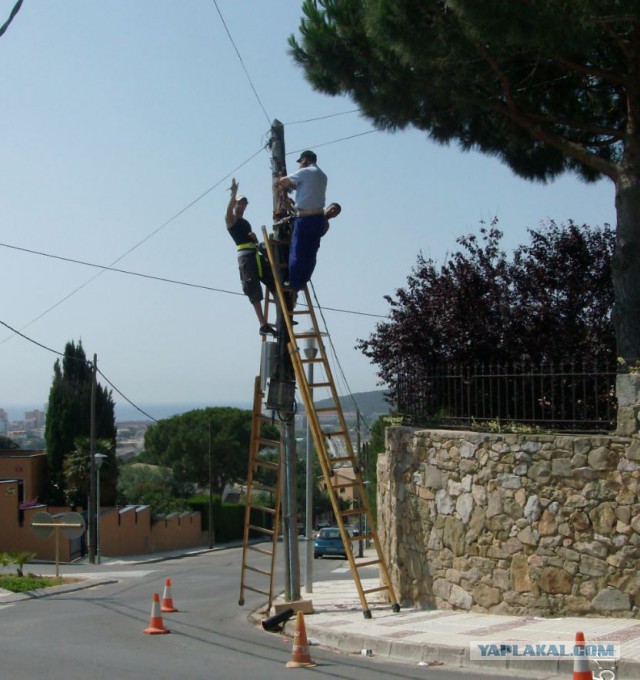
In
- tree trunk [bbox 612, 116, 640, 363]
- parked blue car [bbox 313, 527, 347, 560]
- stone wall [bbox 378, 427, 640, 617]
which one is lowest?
parked blue car [bbox 313, 527, 347, 560]

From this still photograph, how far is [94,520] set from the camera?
38906 millimetres

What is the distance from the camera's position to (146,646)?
11.2m

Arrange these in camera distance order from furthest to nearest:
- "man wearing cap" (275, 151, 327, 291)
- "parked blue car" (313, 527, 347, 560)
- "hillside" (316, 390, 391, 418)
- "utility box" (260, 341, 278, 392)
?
"parked blue car" (313, 527, 347, 560) → "hillside" (316, 390, 391, 418) → "utility box" (260, 341, 278, 392) → "man wearing cap" (275, 151, 327, 291)

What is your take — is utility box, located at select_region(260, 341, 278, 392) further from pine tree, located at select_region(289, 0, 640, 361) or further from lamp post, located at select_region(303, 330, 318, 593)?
pine tree, located at select_region(289, 0, 640, 361)

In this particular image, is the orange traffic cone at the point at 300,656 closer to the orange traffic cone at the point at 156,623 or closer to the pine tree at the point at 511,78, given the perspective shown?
the orange traffic cone at the point at 156,623

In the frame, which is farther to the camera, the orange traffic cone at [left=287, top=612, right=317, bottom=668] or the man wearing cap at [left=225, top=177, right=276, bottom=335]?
the man wearing cap at [left=225, top=177, right=276, bottom=335]

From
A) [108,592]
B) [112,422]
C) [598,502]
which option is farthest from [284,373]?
[112,422]

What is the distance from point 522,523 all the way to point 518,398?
1.97 meters

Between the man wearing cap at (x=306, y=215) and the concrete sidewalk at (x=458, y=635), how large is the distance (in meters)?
4.75

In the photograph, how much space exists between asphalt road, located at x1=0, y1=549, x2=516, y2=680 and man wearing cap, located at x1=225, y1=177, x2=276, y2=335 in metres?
4.43

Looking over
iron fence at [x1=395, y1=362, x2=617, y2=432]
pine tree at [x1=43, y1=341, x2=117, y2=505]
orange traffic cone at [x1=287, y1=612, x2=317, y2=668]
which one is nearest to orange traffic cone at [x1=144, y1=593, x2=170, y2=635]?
orange traffic cone at [x1=287, y1=612, x2=317, y2=668]

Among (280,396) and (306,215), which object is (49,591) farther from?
(306,215)

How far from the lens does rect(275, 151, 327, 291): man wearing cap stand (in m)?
13.3

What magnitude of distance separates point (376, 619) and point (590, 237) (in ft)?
28.2
